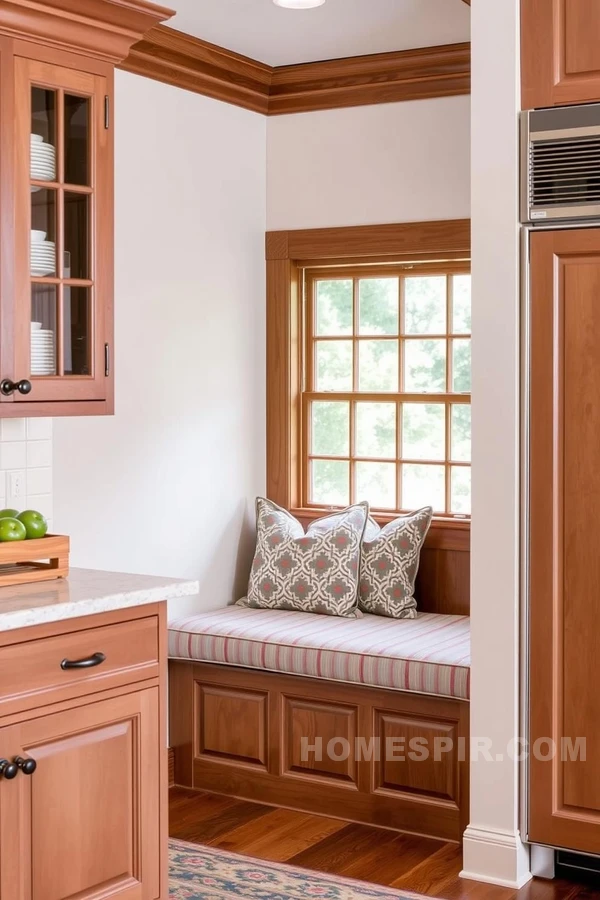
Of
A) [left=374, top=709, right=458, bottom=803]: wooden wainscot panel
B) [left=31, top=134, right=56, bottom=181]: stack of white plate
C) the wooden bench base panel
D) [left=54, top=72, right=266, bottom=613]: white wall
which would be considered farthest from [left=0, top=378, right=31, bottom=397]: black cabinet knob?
[left=374, top=709, right=458, bottom=803]: wooden wainscot panel

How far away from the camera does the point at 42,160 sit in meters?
3.17

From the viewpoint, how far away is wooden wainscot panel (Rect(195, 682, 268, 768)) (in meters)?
4.32

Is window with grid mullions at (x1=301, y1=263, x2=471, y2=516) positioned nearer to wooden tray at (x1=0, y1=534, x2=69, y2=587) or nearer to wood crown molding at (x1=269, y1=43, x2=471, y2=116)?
wood crown molding at (x1=269, y1=43, x2=471, y2=116)

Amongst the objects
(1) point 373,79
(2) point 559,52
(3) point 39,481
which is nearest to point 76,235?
(3) point 39,481

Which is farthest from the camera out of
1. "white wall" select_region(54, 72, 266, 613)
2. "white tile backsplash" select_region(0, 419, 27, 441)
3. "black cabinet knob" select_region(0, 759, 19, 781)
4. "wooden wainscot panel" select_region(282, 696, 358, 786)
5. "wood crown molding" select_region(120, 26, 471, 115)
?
"wood crown molding" select_region(120, 26, 471, 115)

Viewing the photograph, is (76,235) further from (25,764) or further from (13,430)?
(25,764)

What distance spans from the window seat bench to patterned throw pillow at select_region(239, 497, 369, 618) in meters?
0.08

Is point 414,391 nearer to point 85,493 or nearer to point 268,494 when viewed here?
point 268,494

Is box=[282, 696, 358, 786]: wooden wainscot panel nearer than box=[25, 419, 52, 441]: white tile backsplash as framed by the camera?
No

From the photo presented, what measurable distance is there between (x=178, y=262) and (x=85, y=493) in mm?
1012

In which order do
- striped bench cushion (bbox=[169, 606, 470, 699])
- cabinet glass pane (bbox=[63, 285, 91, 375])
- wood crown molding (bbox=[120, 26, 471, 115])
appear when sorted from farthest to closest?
wood crown molding (bbox=[120, 26, 471, 115])
striped bench cushion (bbox=[169, 606, 470, 699])
cabinet glass pane (bbox=[63, 285, 91, 375])

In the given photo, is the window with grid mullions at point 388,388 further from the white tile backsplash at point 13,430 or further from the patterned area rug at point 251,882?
the white tile backsplash at point 13,430

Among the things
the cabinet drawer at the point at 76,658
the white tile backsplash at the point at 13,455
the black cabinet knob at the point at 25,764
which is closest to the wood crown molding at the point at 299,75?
the white tile backsplash at the point at 13,455

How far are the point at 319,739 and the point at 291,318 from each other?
182 cm
